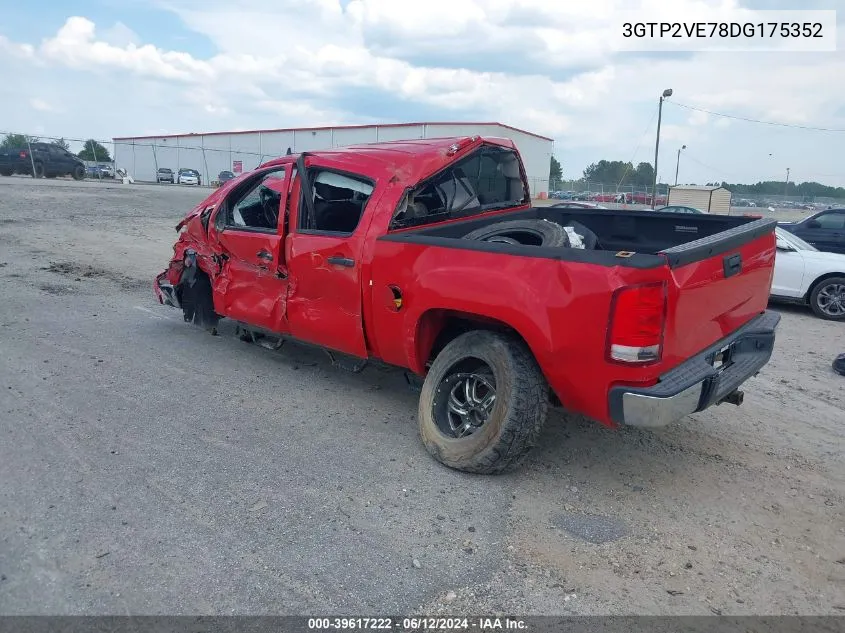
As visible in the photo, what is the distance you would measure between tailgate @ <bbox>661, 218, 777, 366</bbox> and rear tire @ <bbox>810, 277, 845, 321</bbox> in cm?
590

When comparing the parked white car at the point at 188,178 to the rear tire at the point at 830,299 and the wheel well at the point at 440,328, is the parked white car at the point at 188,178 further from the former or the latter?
the wheel well at the point at 440,328

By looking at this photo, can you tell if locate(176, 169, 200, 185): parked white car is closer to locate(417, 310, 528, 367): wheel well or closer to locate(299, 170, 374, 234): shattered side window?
locate(299, 170, 374, 234): shattered side window

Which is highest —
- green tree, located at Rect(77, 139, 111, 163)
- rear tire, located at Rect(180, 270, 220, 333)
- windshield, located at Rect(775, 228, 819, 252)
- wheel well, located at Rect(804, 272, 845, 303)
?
green tree, located at Rect(77, 139, 111, 163)

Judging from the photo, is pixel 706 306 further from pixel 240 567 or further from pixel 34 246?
pixel 34 246

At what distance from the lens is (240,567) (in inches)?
115

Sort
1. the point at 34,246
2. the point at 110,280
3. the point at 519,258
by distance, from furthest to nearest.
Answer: the point at 34,246, the point at 110,280, the point at 519,258

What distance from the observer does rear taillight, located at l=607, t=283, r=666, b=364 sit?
3.07m

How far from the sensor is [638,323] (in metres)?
3.10

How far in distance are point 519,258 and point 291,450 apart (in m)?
1.92

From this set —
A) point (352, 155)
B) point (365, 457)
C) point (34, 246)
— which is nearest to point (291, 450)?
point (365, 457)

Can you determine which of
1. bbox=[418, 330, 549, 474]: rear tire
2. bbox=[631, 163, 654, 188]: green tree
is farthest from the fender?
bbox=[631, 163, 654, 188]: green tree

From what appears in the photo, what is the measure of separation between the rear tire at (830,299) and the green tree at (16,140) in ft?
102

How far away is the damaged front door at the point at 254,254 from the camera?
519 centimetres

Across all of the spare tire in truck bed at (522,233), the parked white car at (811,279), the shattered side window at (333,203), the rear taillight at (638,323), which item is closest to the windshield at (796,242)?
the parked white car at (811,279)
